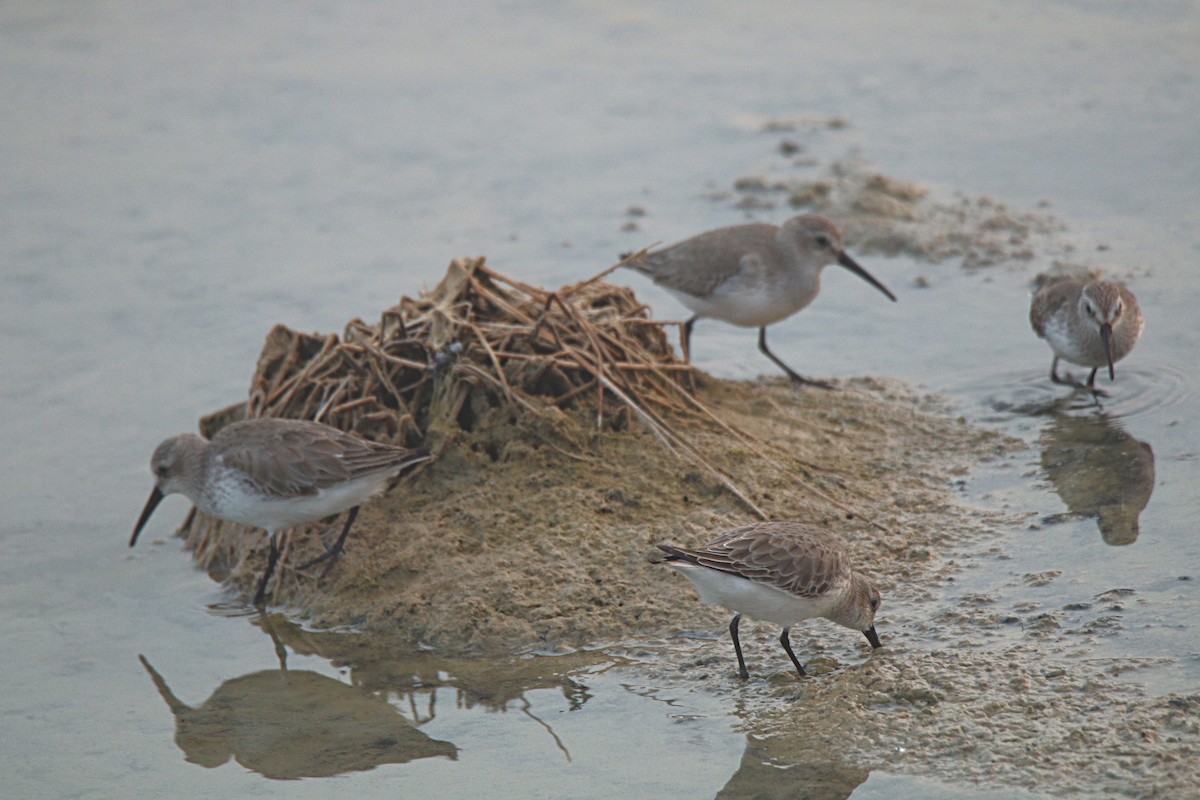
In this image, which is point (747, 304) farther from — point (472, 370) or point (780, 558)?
point (780, 558)

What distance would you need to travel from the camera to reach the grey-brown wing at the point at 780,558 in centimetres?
576

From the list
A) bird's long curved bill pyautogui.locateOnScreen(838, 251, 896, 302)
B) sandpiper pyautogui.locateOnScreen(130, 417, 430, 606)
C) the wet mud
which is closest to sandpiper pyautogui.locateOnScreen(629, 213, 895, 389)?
bird's long curved bill pyautogui.locateOnScreen(838, 251, 896, 302)

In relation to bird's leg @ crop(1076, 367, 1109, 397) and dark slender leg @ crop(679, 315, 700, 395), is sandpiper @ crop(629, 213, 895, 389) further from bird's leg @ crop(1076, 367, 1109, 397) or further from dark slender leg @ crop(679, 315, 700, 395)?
bird's leg @ crop(1076, 367, 1109, 397)

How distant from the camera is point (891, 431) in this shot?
809 cm

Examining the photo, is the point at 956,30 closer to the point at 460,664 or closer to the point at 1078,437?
the point at 1078,437

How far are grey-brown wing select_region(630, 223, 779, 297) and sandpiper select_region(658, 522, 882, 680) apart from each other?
10.6 ft

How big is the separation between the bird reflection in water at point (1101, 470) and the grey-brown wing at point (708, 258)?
2.26 m

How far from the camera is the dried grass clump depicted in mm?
7535

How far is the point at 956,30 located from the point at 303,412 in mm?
9166

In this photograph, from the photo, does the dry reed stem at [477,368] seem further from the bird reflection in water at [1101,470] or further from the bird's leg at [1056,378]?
the bird's leg at [1056,378]

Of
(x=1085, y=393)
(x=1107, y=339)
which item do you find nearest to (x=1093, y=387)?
(x=1085, y=393)

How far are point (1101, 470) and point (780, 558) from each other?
98.0 inches

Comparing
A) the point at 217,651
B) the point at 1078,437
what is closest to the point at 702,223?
the point at 1078,437

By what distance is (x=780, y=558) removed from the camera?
19.3ft
